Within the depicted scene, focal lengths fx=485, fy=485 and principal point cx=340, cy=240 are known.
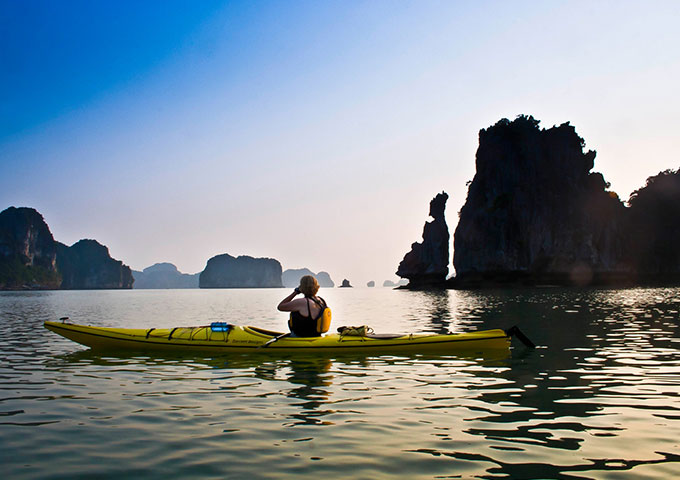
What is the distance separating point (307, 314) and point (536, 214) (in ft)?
253

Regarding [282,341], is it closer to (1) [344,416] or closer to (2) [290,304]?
(2) [290,304]

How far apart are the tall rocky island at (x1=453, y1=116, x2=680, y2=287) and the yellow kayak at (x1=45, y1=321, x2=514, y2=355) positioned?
7032 centimetres

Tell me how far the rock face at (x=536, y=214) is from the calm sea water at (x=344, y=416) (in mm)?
71161

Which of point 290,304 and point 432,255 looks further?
point 432,255

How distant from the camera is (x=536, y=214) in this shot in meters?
80.6

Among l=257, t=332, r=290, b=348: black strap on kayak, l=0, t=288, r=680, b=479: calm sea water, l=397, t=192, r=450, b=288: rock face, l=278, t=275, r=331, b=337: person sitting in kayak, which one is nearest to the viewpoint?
→ l=0, t=288, r=680, b=479: calm sea water

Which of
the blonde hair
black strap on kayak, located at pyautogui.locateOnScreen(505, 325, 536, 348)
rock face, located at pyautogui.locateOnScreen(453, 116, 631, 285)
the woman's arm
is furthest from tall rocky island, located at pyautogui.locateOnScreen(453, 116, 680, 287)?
the blonde hair

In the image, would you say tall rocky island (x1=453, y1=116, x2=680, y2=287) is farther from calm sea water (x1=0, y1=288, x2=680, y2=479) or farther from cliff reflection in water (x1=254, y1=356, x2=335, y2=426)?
cliff reflection in water (x1=254, y1=356, x2=335, y2=426)

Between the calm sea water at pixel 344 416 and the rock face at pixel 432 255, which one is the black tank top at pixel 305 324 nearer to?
the calm sea water at pixel 344 416

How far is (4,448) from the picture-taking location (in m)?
5.10

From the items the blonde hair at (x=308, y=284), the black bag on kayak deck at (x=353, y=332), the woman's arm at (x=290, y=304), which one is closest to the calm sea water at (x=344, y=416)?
the black bag on kayak deck at (x=353, y=332)

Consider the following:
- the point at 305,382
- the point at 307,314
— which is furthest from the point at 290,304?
the point at 305,382

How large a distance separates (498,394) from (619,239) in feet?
298

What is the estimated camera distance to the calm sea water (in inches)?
177
